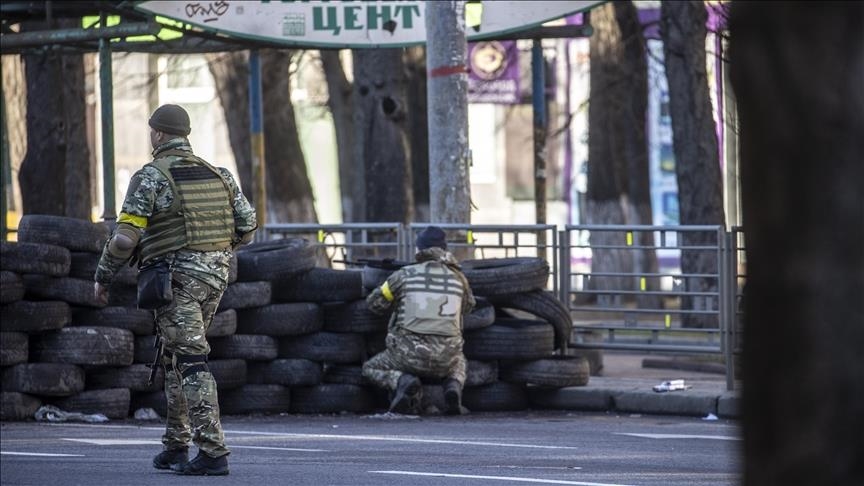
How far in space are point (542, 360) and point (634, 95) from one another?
1282 cm

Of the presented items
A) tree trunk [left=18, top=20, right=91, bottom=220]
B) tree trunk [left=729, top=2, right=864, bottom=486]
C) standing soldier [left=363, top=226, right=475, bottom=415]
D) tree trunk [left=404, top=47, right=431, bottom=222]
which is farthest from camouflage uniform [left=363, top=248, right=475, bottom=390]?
tree trunk [left=404, top=47, right=431, bottom=222]

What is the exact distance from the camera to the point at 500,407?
1302 cm

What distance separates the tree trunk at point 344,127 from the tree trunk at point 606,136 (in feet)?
12.9

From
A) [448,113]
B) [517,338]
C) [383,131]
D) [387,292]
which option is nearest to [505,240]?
[448,113]

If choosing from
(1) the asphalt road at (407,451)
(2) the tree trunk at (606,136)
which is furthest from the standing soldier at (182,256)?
(2) the tree trunk at (606,136)

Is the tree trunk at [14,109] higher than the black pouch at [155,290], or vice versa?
the tree trunk at [14,109]

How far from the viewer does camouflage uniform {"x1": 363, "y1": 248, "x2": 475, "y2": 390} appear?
12094mm

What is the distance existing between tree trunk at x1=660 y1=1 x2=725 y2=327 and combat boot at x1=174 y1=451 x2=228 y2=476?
37.5 ft

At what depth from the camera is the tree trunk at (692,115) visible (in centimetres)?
1873

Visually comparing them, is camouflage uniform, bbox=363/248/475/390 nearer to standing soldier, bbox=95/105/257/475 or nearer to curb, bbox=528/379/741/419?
curb, bbox=528/379/741/419

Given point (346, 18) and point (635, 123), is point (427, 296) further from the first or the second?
point (635, 123)

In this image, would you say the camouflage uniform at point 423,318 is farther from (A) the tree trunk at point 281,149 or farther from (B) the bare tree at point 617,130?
(A) the tree trunk at point 281,149

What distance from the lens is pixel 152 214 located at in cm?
796

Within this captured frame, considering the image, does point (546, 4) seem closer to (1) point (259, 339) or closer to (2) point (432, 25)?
(2) point (432, 25)
